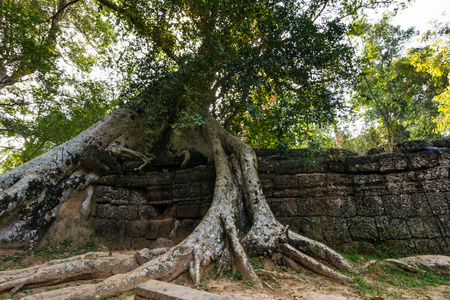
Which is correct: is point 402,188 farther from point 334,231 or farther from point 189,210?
point 189,210

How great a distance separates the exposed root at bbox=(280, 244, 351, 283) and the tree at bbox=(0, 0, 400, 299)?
0.5 inches

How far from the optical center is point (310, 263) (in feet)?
9.36

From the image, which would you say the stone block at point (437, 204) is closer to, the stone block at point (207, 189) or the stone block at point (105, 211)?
the stone block at point (207, 189)

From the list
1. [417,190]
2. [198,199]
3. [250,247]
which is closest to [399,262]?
[417,190]

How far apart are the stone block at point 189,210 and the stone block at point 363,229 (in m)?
2.64

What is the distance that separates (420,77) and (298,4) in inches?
309

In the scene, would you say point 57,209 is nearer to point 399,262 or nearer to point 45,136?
point 45,136

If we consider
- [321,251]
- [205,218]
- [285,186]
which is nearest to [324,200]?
[285,186]

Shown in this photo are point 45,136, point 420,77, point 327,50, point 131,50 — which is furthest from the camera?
point 420,77

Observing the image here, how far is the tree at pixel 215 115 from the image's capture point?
3029 millimetres

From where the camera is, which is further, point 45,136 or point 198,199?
point 45,136

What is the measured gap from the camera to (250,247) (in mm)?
3025

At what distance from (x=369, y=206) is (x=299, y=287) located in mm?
2115

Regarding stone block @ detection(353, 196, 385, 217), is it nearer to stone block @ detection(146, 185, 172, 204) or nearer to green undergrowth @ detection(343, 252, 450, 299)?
green undergrowth @ detection(343, 252, 450, 299)
